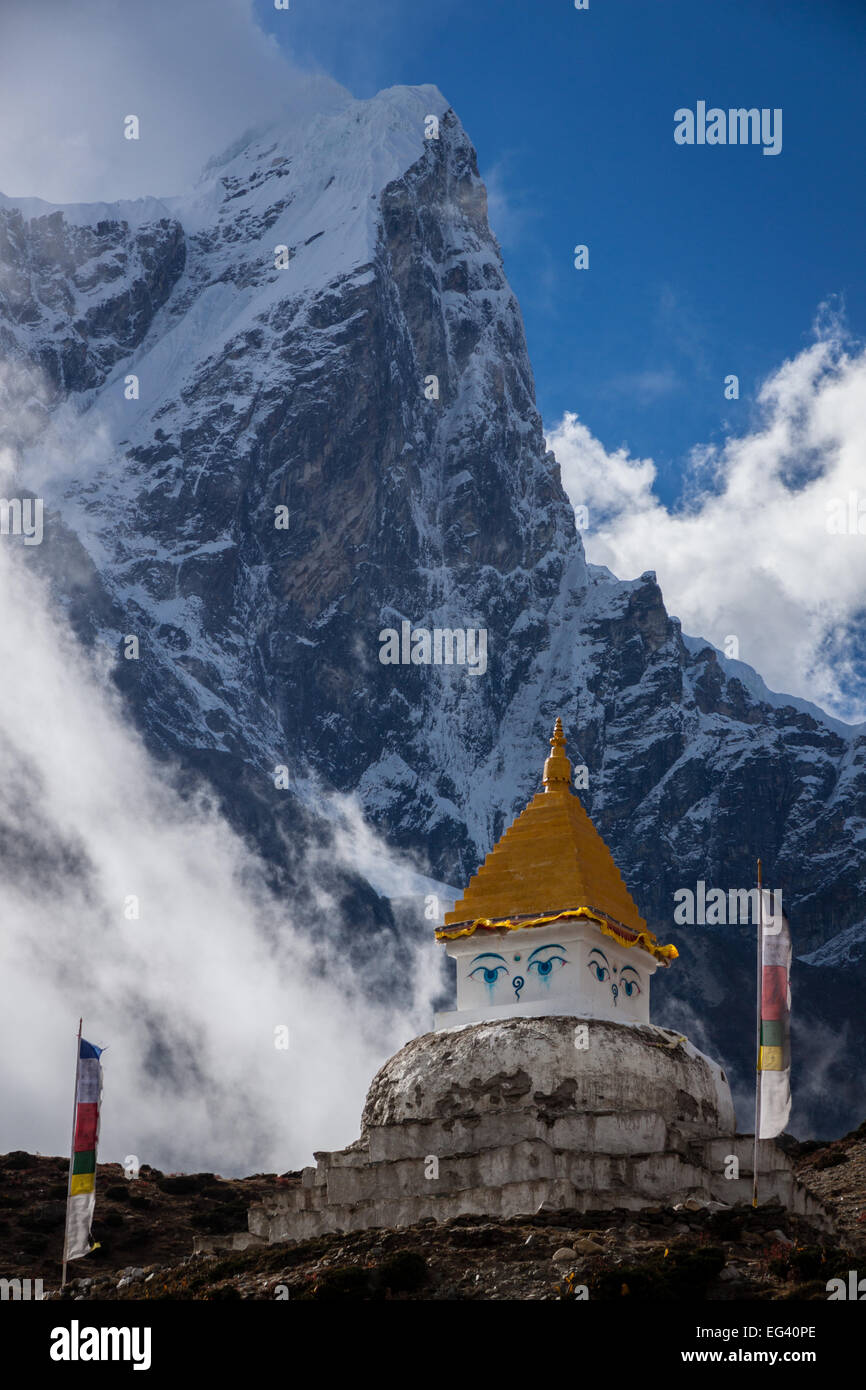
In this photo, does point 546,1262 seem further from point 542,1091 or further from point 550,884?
point 550,884

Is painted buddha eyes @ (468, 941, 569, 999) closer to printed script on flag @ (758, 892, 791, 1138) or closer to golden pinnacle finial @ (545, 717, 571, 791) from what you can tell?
golden pinnacle finial @ (545, 717, 571, 791)

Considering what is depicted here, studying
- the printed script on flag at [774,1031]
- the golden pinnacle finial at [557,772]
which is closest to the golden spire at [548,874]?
the golden pinnacle finial at [557,772]

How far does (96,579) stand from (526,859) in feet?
503

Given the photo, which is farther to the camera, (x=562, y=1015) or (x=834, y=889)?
(x=834, y=889)

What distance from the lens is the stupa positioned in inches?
1244

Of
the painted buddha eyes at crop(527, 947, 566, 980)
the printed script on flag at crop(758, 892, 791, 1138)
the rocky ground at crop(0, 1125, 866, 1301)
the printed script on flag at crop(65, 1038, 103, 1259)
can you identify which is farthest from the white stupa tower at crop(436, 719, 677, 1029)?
the printed script on flag at crop(65, 1038, 103, 1259)

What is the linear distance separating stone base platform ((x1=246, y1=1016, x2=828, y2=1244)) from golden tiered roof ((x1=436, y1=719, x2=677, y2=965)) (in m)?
2.23

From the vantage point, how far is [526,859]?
122ft

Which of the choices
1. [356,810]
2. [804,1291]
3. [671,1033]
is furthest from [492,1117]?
[356,810]

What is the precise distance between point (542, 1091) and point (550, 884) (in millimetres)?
4626

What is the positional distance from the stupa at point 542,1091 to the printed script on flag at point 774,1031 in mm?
2300

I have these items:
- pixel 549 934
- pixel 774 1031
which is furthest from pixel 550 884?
pixel 774 1031
